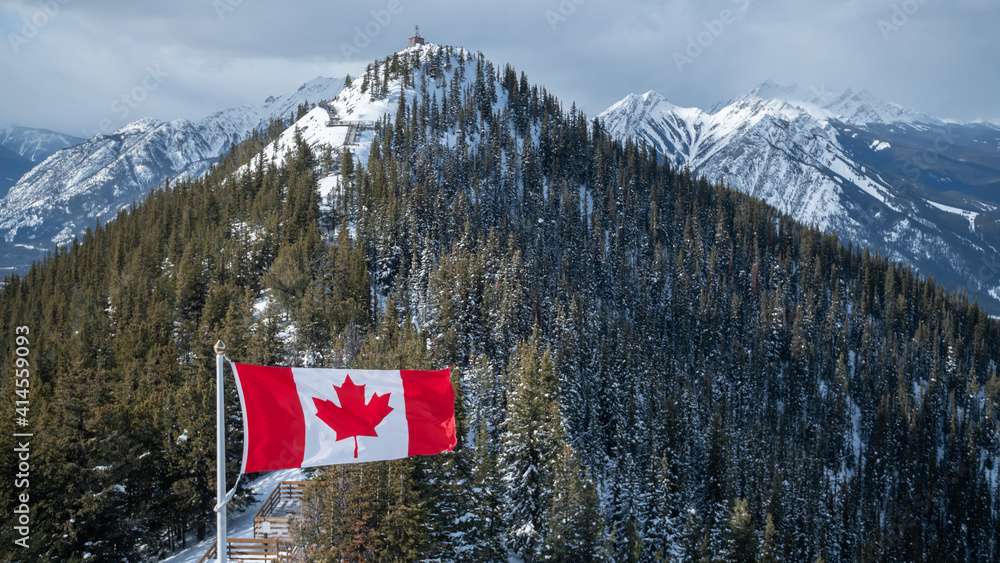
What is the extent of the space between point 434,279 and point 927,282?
561 ft

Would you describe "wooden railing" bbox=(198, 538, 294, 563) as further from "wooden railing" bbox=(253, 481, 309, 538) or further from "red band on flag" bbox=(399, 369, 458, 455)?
"red band on flag" bbox=(399, 369, 458, 455)

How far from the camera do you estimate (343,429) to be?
41.4 feet

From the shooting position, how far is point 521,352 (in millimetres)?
62375

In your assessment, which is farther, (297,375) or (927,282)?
(927,282)

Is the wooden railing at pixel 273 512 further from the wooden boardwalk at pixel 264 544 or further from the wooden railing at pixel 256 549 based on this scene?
the wooden railing at pixel 256 549

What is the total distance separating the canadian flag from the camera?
1162 cm

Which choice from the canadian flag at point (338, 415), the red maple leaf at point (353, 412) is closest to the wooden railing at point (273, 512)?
the canadian flag at point (338, 415)

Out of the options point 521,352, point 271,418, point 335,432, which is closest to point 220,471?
point 271,418

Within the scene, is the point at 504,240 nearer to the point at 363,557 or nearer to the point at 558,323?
the point at 558,323

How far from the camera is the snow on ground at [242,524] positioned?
105ft

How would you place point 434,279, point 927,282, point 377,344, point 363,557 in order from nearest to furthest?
point 363,557, point 377,344, point 434,279, point 927,282

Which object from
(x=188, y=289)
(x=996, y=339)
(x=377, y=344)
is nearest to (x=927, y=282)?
(x=996, y=339)

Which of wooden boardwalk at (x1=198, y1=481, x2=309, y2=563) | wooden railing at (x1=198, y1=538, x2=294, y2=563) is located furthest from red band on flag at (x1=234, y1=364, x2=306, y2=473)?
wooden railing at (x1=198, y1=538, x2=294, y2=563)

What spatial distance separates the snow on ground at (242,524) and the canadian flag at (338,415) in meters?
23.1
